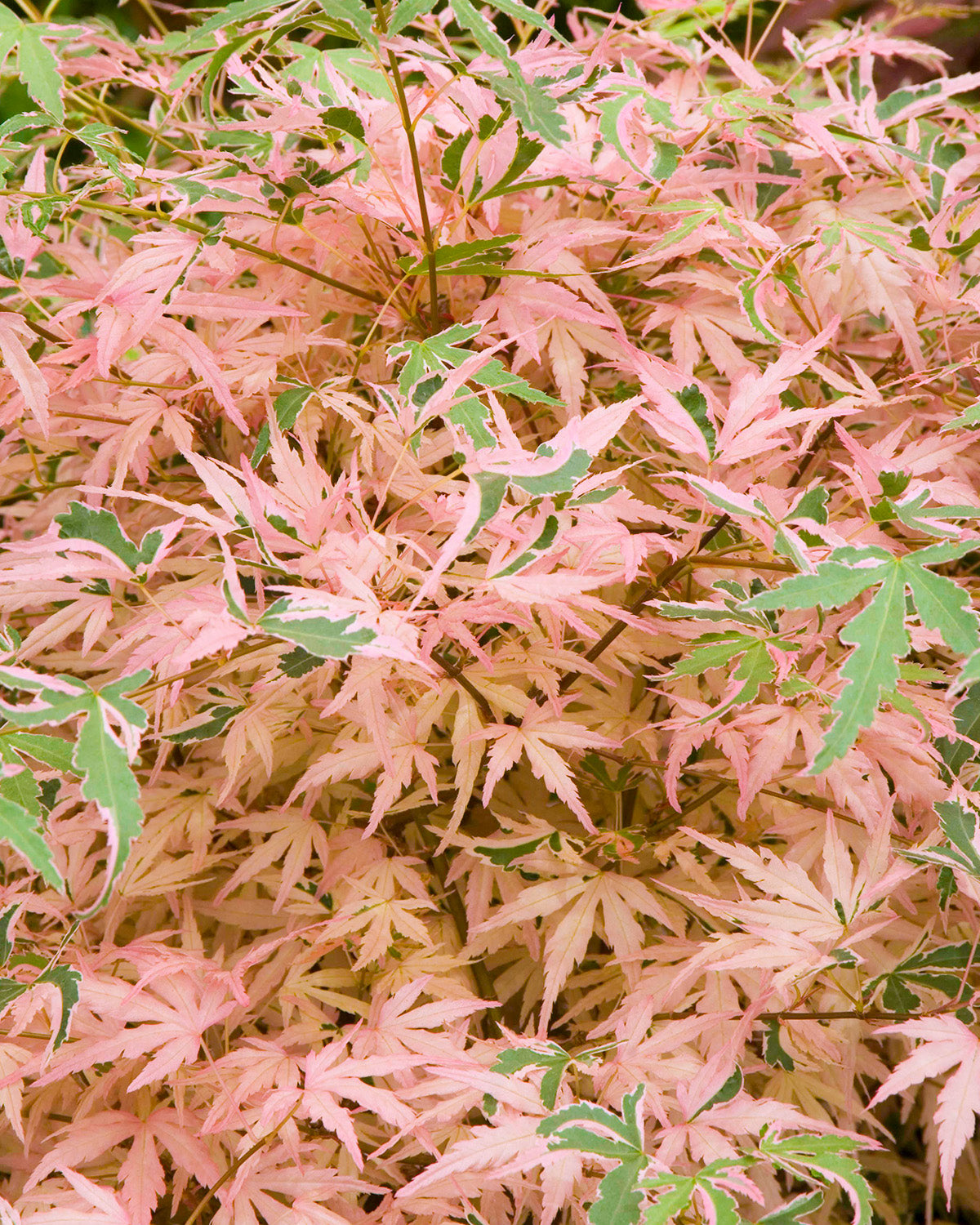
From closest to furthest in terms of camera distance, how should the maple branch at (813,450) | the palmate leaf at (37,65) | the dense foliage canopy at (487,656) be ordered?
the dense foliage canopy at (487,656)
the palmate leaf at (37,65)
the maple branch at (813,450)

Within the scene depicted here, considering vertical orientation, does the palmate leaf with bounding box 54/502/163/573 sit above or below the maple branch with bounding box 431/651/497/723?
above

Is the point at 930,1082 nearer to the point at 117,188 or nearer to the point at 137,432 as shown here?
the point at 137,432

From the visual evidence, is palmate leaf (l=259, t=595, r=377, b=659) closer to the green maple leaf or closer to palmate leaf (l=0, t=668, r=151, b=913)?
palmate leaf (l=0, t=668, r=151, b=913)

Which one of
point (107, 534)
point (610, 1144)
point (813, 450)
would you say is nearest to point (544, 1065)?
point (610, 1144)

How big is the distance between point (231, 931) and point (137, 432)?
1.61 ft

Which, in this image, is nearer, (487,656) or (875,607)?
(875,607)

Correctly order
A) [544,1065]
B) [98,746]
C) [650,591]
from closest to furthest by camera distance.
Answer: [98,746] < [544,1065] < [650,591]

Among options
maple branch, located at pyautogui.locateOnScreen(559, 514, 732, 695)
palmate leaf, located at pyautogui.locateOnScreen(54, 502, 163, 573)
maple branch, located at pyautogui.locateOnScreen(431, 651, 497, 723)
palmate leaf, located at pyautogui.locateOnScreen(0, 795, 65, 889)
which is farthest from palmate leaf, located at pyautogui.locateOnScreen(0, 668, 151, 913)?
maple branch, located at pyautogui.locateOnScreen(559, 514, 732, 695)

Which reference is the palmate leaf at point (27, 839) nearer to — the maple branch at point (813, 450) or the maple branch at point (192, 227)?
the maple branch at point (192, 227)

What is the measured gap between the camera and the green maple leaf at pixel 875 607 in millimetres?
609

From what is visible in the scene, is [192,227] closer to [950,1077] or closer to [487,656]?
[487,656]

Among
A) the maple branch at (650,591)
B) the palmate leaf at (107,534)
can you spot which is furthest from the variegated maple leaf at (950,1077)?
the palmate leaf at (107,534)

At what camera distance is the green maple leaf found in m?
0.61

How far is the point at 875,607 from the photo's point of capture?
2.09ft
